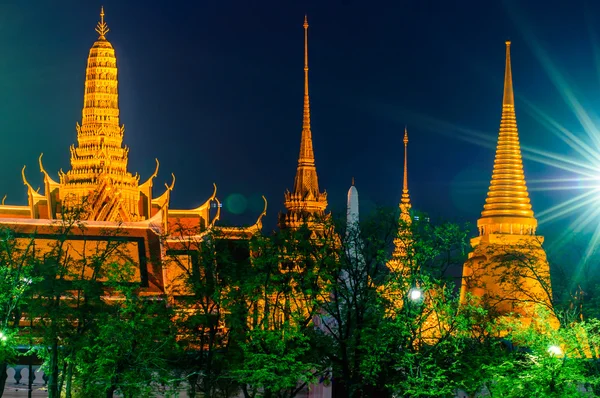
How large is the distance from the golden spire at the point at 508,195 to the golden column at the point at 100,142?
713 inches

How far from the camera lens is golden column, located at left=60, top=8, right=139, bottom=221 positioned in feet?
350

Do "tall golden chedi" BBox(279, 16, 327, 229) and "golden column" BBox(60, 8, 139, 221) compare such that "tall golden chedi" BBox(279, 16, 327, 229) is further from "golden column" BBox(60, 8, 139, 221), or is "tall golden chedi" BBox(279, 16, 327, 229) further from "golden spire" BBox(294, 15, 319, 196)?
"golden column" BBox(60, 8, 139, 221)

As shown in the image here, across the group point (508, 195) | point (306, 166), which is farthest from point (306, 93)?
point (508, 195)

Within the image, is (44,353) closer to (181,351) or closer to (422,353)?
(181,351)

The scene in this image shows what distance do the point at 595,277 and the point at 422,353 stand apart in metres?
7.35

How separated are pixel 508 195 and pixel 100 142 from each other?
848 inches

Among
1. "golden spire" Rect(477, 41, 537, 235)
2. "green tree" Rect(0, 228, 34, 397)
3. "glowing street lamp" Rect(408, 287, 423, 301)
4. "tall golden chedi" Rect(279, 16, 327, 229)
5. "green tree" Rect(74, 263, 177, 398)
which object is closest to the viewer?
"green tree" Rect(0, 228, 34, 397)

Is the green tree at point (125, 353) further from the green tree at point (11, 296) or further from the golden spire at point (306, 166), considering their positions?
the golden spire at point (306, 166)

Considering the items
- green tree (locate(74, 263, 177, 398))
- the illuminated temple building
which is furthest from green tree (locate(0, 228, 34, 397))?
the illuminated temple building

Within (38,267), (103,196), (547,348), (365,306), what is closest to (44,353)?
(38,267)

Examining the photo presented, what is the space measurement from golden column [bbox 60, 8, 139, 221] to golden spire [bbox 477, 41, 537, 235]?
1811 cm

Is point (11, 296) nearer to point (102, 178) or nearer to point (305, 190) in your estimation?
point (102, 178)

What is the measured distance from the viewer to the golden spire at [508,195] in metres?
98.8

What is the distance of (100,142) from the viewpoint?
10738 centimetres
